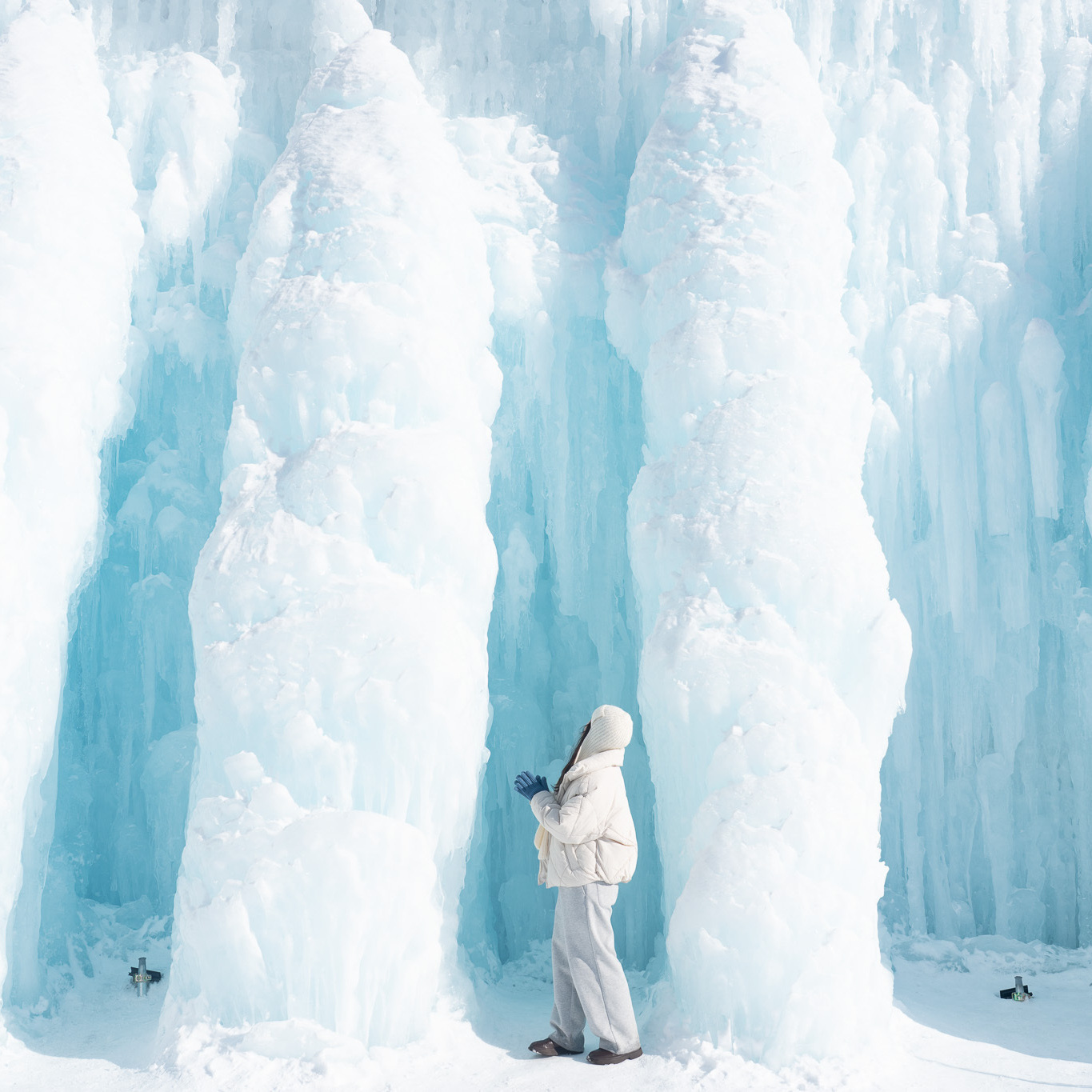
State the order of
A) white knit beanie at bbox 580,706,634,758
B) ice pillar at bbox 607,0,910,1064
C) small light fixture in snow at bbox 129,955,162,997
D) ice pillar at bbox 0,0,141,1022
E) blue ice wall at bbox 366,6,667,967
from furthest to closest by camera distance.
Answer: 1. blue ice wall at bbox 366,6,667,967
2. small light fixture in snow at bbox 129,955,162,997
3. ice pillar at bbox 0,0,141,1022
4. ice pillar at bbox 607,0,910,1064
5. white knit beanie at bbox 580,706,634,758

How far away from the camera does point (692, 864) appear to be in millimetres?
4762

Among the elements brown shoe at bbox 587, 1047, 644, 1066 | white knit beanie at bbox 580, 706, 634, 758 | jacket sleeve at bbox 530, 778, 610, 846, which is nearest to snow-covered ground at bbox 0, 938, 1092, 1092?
brown shoe at bbox 587, 1047, 644, 1066

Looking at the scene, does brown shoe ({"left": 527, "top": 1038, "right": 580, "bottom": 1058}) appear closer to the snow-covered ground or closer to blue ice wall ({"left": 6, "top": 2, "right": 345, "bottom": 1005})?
the snow-covered ground

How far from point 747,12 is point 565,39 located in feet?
4.83

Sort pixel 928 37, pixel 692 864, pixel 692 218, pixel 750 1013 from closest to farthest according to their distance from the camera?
pixel 750 1013, pixel 692 864, pixel 692 218, pixel 928 37

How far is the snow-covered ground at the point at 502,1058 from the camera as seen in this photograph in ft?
13.4

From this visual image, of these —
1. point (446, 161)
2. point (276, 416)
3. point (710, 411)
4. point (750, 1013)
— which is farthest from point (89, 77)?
point (750, 1013)

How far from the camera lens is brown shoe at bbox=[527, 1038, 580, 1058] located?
4250 mm

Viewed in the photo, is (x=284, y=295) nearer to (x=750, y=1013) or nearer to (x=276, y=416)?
(x=276, y=416)

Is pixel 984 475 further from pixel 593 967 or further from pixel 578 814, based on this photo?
pixel 593 967

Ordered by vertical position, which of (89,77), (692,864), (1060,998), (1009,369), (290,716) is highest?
(89,77)

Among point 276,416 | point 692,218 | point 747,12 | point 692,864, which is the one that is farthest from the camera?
point 747,12

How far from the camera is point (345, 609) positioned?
4.91 meters

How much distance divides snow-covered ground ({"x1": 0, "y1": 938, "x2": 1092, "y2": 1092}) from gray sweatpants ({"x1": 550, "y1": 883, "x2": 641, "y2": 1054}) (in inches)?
6.9
